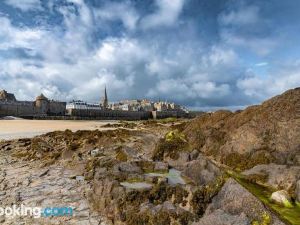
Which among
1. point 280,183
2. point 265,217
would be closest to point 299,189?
point 280,183

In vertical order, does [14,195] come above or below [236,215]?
below

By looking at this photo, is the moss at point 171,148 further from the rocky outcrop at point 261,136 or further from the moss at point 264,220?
the moss at point 264,220

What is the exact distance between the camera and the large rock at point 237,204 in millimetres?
4758

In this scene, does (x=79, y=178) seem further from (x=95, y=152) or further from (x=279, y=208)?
(x=279, y=208)

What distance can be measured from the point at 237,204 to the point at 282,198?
1488 mm

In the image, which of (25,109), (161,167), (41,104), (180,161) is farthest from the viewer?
(41,104)

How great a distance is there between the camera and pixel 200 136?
10.9 meters

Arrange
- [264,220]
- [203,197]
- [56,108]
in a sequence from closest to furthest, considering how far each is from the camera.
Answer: [264,220]
[203,197]
[56,108]

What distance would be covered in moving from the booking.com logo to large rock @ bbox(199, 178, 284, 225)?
11.5ft

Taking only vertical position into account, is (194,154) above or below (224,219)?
above

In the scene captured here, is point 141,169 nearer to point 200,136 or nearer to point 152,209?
point 200,136

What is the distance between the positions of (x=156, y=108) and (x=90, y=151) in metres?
169

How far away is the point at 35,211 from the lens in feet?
24.5

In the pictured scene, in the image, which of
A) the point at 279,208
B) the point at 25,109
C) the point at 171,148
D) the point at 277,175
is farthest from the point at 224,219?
the point at 25,109
